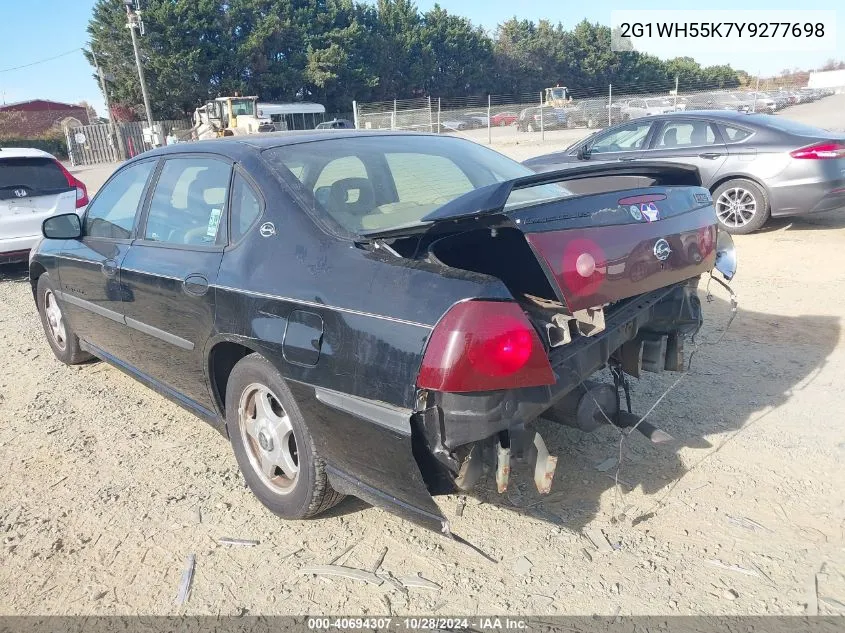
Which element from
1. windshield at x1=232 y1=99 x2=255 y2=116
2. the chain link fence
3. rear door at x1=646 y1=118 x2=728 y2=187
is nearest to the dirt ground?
rear door at x1=646 y1=118 x2=728 y2=187

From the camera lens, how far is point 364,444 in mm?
2318

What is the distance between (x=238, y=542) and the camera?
8.98 feet

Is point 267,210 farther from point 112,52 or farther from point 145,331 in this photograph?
point 112,52

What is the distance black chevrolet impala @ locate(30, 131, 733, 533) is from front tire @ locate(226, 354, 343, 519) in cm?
1

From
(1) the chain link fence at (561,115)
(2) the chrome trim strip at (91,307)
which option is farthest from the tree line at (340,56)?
(2) the chrome trim strip at (91,307)

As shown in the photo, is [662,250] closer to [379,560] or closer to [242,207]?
[379,560]

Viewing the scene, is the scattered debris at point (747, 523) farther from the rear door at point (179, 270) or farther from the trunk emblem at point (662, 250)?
the rear door at point (179, 270)

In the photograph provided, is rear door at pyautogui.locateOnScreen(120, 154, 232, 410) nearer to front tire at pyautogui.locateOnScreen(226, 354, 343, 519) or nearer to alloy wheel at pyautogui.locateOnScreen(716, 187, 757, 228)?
front tire at pyautogui.locateOnScreen(226, 354, 343, 519)

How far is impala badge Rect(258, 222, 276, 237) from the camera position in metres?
2.67

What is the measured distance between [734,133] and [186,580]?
26.1 ft

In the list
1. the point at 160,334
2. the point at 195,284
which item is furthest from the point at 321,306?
the point at 160,334

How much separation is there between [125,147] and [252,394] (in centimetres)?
4103

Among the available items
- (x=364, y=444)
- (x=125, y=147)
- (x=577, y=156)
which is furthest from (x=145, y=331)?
(x=125, y=147)

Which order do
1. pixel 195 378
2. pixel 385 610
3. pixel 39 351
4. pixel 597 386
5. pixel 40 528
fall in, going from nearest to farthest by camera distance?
pixel 385 610
pixel 597 386
pixel 40 528
pixel 195 378
pixel 39 351
